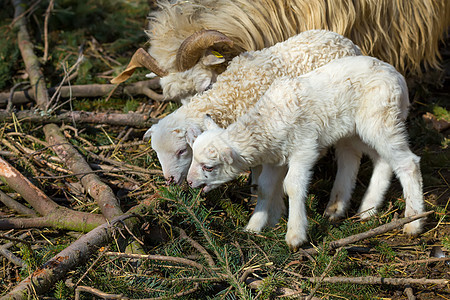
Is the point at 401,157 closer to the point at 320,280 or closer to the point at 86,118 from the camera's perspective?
the point at 320,280

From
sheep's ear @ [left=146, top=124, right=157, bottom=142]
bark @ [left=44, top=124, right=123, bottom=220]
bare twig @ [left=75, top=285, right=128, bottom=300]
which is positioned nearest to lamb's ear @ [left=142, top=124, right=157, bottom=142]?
sheep's ear @ [left=146, top=124, right=157, bottom=142]

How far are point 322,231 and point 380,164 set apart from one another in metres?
0.84

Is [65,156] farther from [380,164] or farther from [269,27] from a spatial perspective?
[380,164]

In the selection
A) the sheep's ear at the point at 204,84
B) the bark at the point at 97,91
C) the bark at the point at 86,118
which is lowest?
the bark at the point at 97,91

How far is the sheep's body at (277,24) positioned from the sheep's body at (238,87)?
0.42m

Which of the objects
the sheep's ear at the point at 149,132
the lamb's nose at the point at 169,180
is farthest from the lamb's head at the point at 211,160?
the sheep's ear at the point at 149,132

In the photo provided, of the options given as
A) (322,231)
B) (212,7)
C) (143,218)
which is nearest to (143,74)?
(212,7)

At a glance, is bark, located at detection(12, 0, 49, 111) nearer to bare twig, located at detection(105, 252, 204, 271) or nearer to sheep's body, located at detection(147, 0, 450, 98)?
sheep's body, located at detection(147, 0, 450, 98)

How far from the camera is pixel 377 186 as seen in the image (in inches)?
169

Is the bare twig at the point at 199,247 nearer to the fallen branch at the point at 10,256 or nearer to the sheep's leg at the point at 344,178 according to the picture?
the fallen branch at the point at 10,256

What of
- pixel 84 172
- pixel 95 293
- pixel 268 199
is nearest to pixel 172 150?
pixel 268 199

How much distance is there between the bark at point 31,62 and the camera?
19.2ft

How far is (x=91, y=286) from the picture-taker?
10.9ft

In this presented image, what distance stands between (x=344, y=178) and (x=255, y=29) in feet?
5.78
